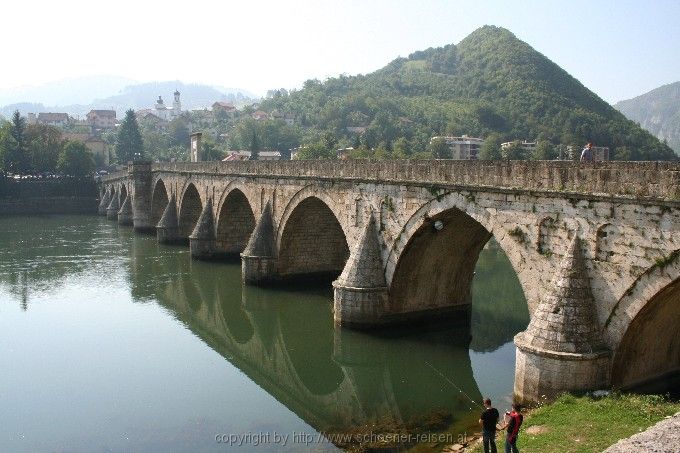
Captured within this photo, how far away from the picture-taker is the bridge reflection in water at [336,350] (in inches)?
545

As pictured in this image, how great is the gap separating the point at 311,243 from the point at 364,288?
8.33 metres

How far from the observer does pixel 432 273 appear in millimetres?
19141

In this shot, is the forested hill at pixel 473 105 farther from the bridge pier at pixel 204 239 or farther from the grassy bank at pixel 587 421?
the grassy bank at pixel 587 421

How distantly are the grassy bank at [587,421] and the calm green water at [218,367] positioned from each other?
205 centimetres

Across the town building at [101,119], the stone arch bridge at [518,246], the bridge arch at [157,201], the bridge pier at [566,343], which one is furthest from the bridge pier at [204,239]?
the town building at [101,119]

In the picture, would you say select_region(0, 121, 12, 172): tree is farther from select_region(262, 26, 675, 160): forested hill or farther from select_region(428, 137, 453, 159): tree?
select_region(428, 137, 453, 159): tree

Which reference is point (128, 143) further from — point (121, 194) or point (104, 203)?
point (121, 194)

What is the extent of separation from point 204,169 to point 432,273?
20.1 m

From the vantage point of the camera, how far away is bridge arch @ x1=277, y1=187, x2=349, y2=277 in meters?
25.2

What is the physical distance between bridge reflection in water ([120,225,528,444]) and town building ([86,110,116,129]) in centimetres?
15371

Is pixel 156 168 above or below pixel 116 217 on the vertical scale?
above

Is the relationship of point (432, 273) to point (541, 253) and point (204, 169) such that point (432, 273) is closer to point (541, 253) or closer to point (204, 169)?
point (541, 253)

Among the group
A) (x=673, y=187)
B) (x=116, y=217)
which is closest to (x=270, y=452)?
(x=673, y=187)

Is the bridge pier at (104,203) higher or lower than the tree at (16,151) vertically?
lower
